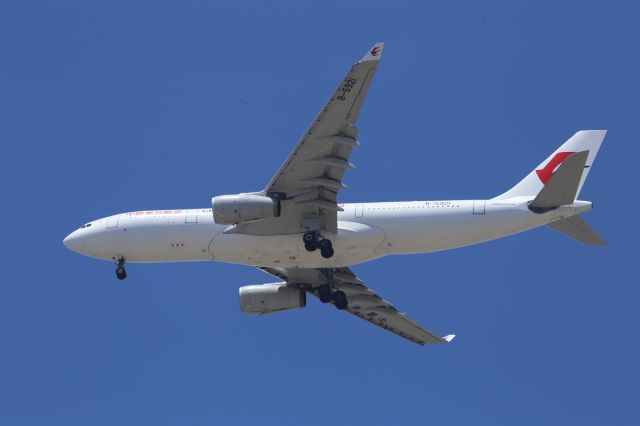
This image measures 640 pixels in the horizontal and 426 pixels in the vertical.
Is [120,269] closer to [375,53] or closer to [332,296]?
[332,296]

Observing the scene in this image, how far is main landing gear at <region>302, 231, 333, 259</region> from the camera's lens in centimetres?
4603

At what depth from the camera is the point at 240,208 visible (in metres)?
44.8

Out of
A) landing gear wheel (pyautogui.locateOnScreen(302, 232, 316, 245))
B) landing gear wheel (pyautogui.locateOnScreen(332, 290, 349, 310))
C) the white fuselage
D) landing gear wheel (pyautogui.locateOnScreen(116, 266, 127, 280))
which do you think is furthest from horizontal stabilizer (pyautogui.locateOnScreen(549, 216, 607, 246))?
landing gear wheel (pyautogui.locateOnScreen(116, 266, 127, 280))

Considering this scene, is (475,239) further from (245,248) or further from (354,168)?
(245,248)

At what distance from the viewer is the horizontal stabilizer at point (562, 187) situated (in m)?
43.8

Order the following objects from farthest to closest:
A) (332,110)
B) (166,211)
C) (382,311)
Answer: (382,311)
(166,211)
(332,110)

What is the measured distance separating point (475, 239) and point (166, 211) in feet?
41.8

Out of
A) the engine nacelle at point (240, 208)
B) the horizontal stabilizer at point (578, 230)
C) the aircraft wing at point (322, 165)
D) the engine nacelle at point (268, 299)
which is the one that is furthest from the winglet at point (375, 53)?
the engine nacelle at point (268, 299)

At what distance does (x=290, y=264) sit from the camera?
47.8 meters

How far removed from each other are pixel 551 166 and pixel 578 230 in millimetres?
3862

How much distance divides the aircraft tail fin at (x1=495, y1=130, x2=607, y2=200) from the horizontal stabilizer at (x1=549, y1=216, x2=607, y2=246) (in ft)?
6.32

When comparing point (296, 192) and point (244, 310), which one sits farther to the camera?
point (244, 310)

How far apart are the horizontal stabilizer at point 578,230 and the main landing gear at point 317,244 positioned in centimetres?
859

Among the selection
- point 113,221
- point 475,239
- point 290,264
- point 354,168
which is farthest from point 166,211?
point 475,239
